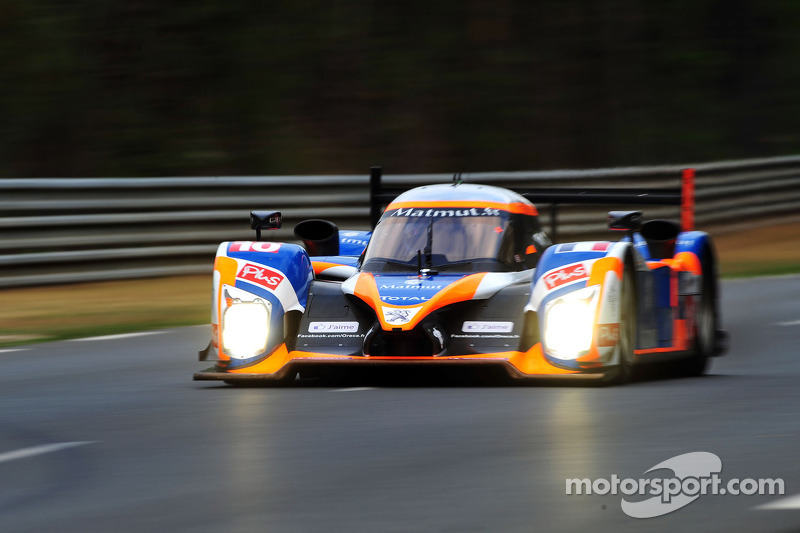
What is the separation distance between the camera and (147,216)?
17.0m

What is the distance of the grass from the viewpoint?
13570mm

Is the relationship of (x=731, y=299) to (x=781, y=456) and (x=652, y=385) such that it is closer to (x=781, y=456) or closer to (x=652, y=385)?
(x=652, y=385)

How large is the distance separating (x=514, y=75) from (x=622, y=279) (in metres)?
17.7

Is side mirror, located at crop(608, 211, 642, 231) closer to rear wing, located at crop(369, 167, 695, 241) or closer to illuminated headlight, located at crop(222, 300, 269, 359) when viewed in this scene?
rear wing, located at crop(369, 167, 695, 241)

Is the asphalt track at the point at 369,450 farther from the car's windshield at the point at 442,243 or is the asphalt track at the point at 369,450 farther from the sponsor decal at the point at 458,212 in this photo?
the sponsor decal at the point at 458,212

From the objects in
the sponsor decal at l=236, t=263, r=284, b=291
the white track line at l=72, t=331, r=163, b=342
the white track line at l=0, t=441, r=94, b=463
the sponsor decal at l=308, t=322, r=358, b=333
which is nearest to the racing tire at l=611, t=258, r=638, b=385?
the sponsor decal at l=308, t=322, r=358, b=333

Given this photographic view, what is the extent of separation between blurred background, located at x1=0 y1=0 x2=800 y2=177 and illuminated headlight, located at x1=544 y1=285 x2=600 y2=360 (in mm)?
12747

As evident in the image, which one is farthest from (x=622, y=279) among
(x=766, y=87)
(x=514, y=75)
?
(x=766, y=87)

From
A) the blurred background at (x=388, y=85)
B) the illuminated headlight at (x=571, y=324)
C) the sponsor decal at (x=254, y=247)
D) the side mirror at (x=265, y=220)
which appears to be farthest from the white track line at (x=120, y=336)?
the blurred background at (x=388, y=85)

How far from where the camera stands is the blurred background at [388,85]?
20.7m

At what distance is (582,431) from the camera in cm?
720

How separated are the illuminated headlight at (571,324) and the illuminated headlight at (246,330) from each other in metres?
1.76

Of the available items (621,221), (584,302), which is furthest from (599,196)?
(584,302)

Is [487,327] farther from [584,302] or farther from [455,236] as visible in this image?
[455,236]
